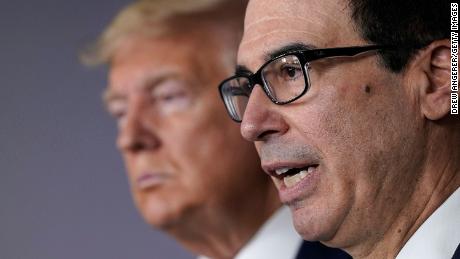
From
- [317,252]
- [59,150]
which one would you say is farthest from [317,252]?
[59,150]

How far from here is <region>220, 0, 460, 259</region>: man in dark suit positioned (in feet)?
3.39

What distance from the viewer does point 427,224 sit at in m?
1.04

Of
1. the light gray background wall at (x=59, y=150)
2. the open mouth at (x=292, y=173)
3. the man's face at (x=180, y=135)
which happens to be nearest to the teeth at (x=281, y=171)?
the open mouth at (x=292, y=173)

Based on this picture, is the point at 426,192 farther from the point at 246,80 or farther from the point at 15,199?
the point at 15,199

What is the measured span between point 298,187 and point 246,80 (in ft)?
0.60

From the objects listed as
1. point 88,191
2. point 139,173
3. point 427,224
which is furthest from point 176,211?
point 427,224

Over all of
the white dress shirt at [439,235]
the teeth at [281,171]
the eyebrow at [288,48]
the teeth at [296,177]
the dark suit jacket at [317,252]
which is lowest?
the dark suit jacket at [317,252]

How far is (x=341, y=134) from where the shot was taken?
1031mm

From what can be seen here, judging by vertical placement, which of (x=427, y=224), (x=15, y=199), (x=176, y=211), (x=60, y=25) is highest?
(x=60, y=25)

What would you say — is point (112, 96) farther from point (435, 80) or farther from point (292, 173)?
point (435, 80)

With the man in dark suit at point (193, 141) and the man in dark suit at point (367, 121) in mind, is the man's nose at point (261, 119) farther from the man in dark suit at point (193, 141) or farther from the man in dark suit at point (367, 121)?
the man in dark suit at point (193, 141)

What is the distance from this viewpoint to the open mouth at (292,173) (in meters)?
1.06

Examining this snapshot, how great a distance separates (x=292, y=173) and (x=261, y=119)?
8cm

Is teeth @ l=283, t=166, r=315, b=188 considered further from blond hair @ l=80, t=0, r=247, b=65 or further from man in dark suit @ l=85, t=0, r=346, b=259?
blond hair @ l=80, t=0, r=247, b=65
